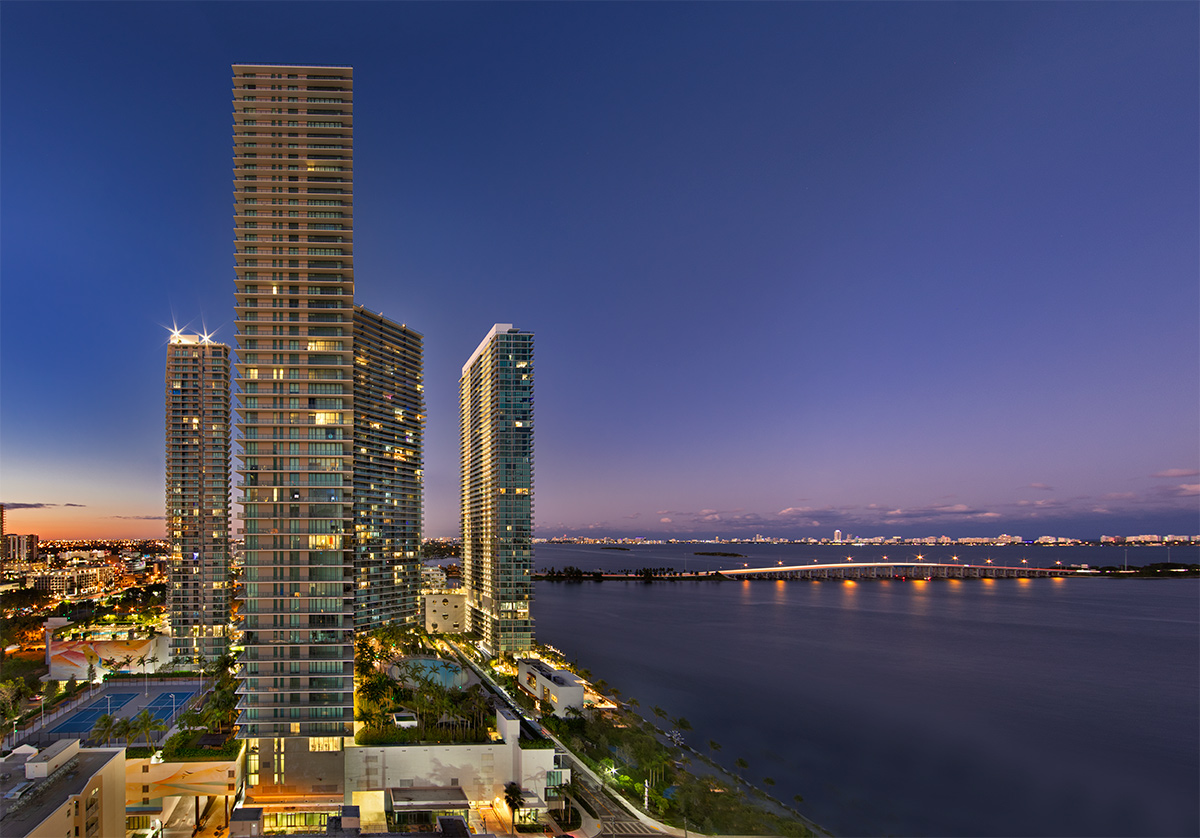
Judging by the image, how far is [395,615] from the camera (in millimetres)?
92750

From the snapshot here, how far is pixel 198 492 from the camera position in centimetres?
8181

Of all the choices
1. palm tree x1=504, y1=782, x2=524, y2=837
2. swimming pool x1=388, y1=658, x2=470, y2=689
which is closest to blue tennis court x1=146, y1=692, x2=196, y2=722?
swimming pool x1=388, y1=658, x2=470, y2=689

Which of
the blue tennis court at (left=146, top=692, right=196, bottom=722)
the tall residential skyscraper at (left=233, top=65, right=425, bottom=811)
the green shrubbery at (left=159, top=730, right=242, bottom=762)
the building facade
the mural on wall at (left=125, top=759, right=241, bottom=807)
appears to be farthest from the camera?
the building facade

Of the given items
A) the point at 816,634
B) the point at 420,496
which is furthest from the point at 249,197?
the point at 816,634

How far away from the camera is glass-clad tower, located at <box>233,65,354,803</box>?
41.3 meters

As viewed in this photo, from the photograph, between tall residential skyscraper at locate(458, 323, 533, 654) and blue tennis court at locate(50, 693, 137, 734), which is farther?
tall residential skyscraper at locate(458, 323, 533, 654)

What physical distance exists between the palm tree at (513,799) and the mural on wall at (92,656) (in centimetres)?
5552

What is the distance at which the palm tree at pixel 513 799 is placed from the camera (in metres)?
35.6

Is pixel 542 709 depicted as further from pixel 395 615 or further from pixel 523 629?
pixel 395 615

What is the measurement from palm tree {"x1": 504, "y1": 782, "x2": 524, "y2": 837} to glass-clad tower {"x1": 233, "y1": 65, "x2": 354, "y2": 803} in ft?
37.6

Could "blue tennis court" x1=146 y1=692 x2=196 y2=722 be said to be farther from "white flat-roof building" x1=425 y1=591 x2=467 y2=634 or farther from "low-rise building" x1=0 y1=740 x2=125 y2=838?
"white flat-roof building" x1=425 y1=591 x2=467 y2=634

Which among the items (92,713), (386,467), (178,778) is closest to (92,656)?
(92,713)

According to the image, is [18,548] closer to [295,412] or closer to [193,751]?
[193,751]

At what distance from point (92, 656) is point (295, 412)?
1966 inches
